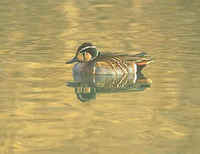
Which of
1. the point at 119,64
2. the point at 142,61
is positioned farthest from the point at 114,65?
the point at 142,61

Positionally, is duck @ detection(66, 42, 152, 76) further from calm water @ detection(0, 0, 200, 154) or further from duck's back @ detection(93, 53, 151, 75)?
calm water @ detection(0, 0, 200, 154)

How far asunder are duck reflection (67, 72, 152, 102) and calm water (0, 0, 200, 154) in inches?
5.0

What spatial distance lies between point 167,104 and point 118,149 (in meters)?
2.40

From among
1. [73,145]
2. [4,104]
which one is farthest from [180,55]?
[73,145]

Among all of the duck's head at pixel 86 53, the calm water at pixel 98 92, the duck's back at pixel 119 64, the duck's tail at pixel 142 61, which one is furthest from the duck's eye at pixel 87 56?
the duck's tail at pixel 142 61

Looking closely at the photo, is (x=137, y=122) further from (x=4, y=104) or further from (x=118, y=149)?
(x=4, y=104)

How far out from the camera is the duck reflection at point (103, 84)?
1131 centimetres

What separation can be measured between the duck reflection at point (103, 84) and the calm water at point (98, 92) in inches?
5.0

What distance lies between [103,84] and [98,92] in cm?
64

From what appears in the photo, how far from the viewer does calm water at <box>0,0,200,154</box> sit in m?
8.56

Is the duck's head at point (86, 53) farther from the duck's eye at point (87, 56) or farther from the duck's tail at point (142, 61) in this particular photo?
the duck's tail at point (142, 61)

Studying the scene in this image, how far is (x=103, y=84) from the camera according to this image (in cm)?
1193

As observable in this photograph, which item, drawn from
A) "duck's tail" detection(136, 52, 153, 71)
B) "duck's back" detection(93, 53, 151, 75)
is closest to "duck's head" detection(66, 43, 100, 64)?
"duck's back" detection(93, 53, 151, 75)

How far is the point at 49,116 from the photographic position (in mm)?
9727
